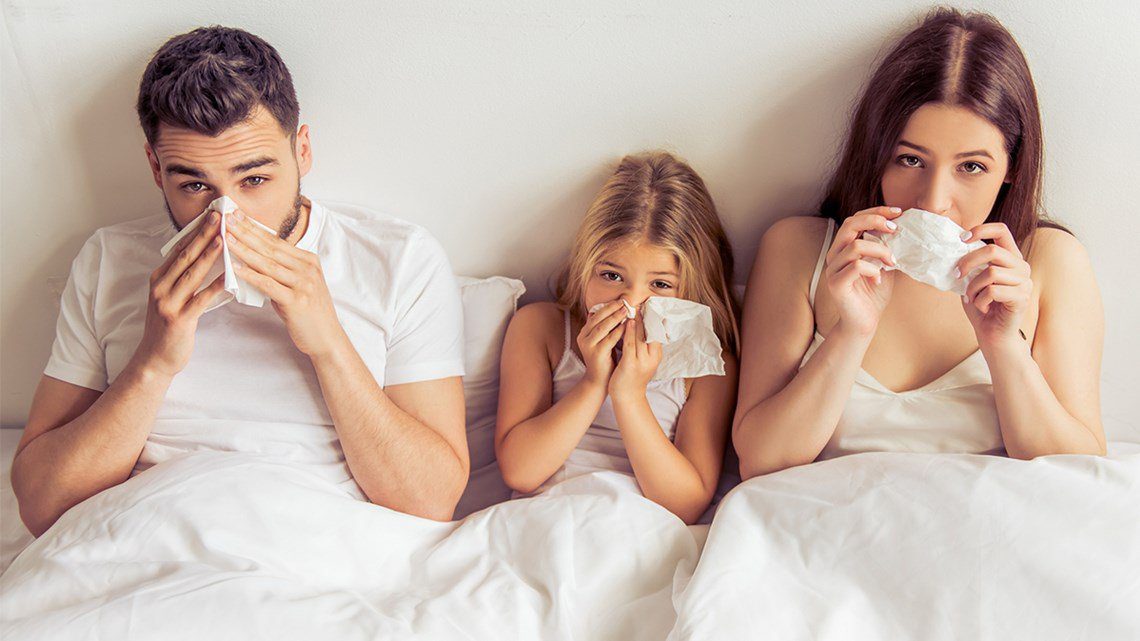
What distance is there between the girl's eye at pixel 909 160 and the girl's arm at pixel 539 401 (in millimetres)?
591

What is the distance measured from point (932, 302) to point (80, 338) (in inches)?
66.8

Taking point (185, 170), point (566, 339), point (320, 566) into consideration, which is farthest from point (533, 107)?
point (320, 566)

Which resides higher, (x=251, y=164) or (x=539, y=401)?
(x=251, y=164)

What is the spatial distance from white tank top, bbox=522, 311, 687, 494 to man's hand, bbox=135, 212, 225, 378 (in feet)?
2.33

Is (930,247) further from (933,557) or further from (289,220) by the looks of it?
(289,220)

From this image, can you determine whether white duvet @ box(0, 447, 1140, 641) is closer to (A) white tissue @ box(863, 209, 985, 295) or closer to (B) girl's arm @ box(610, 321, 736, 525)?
(B) girl's arm @ box(610, 321, 736, 525)

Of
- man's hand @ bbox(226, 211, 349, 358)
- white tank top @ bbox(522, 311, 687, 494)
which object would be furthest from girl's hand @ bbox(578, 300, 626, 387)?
man's hand @ bbox(226, 211, 349, 358)

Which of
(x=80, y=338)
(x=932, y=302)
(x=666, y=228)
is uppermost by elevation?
(x=666, y=228)

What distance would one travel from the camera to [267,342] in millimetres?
1718

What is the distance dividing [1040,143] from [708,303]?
0.69m

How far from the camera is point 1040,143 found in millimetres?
1641

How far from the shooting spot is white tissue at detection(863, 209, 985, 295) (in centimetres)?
148

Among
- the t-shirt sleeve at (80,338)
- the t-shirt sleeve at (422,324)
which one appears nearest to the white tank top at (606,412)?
the t-shirt sleeve at (422,324)

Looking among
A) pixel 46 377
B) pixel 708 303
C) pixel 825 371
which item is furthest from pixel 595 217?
pixel 46 377
